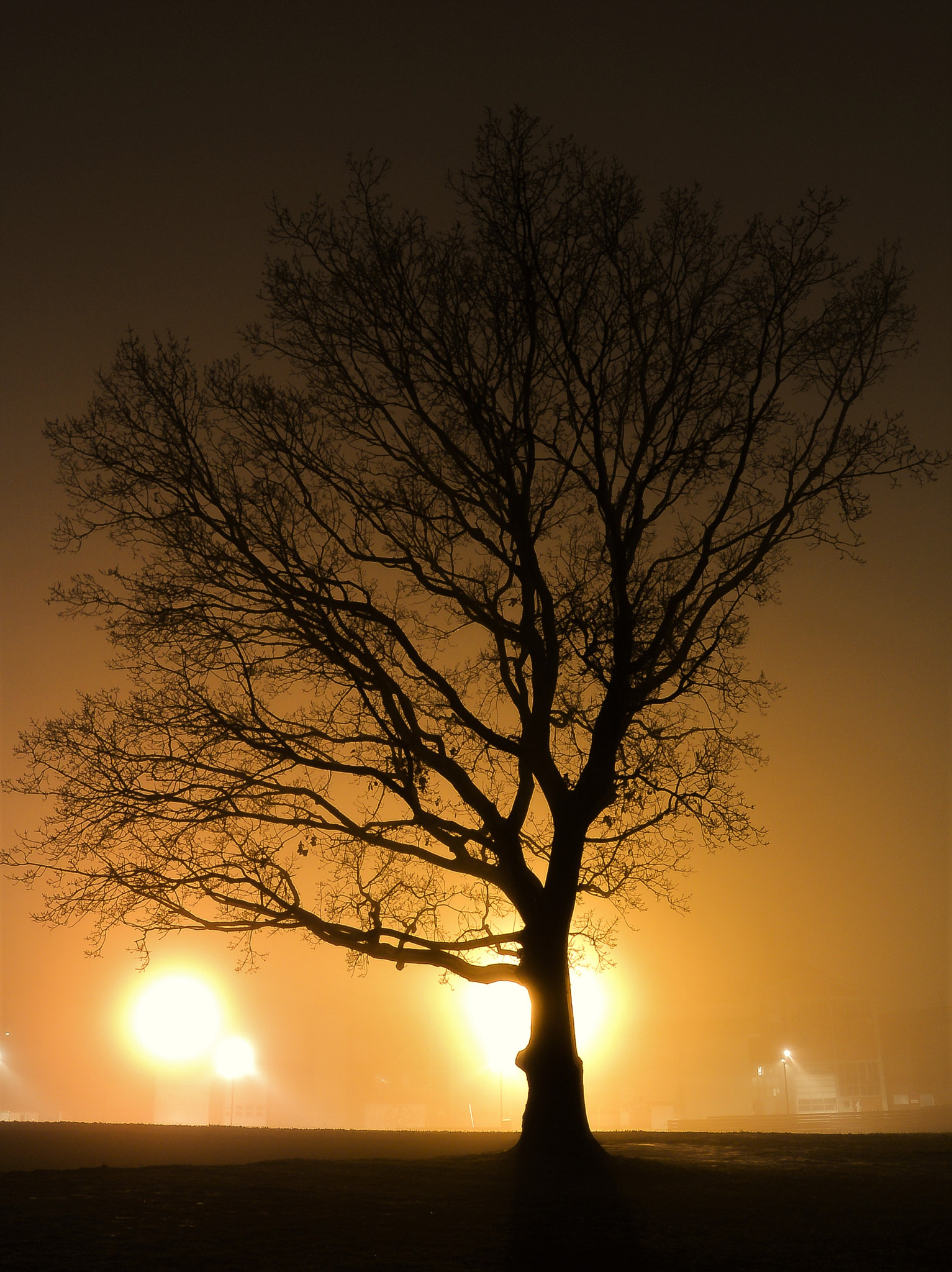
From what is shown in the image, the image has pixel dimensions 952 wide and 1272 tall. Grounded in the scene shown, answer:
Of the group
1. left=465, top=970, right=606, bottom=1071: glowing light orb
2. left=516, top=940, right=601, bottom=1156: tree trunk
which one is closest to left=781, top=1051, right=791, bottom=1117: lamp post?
left=465, top=970, right=606, bottom=1071: glowing light orb

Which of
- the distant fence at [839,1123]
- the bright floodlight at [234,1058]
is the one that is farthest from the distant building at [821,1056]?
the bright floodlight at [234,1058]


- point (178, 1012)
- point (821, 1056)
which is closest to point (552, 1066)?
point (178, 1012)

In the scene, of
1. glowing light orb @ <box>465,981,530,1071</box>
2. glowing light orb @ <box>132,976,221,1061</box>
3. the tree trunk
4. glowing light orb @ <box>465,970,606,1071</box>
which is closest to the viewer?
the tree trunk

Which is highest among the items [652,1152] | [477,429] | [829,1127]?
[477,429]

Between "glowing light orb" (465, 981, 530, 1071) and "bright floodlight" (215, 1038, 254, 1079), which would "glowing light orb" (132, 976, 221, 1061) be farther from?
"bright floodlight" (215, 1038, 254, 1079)

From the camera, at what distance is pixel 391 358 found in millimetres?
13672

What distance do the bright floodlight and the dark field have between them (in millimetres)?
41684

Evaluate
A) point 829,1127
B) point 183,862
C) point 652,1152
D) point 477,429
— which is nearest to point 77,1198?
point 183,862

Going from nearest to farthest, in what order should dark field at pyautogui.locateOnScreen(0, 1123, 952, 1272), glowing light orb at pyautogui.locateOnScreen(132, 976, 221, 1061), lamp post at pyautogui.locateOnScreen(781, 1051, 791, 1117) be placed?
dark field at pyautogui.locateOnScreen(0, 1123, 952, 1272) < glowing light orb at pyautogui.locateOnScreen(132, 976, 221, 1061) < lamp post at pyautogui.locateOnScreen(781, 1051, 791, 1117)

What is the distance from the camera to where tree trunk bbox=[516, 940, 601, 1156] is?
11141 millimetres

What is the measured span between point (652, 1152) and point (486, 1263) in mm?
6531

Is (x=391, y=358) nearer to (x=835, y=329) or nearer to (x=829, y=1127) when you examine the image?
(x=835, y=329)

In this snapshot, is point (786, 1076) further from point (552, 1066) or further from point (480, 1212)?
point (480, 1212)

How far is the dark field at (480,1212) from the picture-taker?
6508mm
